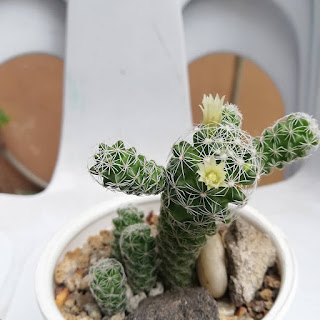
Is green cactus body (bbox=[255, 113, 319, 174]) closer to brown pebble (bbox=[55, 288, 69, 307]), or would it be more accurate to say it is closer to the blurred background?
brown pebble (bbox=[55, 288, 69, 307])

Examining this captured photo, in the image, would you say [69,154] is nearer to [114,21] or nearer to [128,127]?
[128,127]

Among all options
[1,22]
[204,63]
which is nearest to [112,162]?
[1,22]

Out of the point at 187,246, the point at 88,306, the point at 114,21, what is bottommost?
the point at 88,306

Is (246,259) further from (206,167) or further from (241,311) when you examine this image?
(206,167)

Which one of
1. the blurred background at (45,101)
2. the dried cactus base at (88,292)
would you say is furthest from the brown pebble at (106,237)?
the blurred background at (45,101)

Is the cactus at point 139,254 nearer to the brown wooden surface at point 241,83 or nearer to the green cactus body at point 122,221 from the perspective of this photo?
the green cactus body at point 122,221

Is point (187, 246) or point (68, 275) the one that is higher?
point (187, 246)

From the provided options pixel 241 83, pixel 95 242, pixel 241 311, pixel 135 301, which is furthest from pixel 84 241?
pixel 241 83
